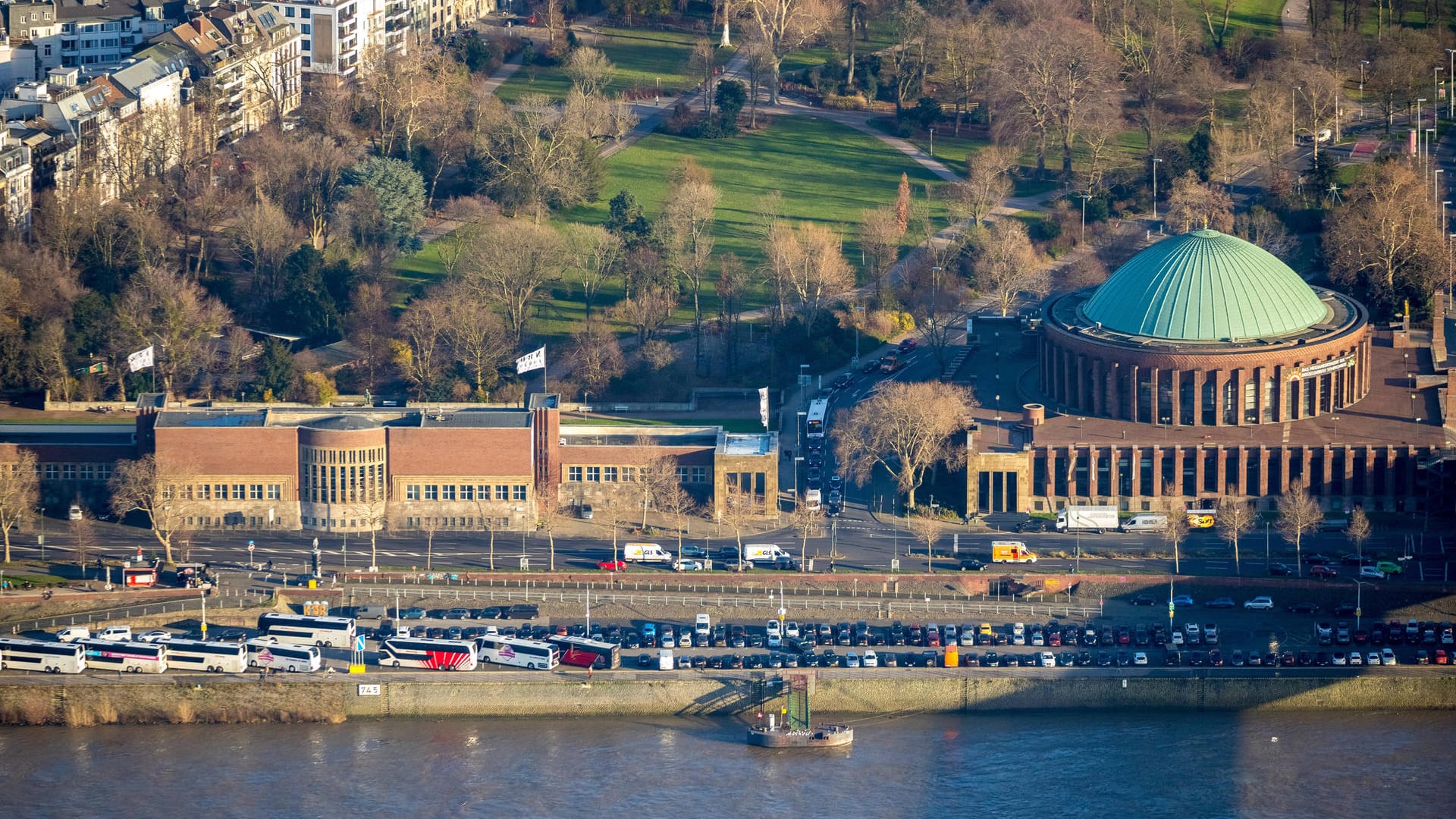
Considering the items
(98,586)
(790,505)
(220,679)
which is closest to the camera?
(220,679)

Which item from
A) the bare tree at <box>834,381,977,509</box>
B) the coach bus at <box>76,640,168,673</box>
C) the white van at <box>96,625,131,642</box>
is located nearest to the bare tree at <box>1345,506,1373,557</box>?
the bare tree at <box>834,381,977,509</box>

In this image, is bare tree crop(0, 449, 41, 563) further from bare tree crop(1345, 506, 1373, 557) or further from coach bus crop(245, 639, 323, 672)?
bare tree crop(1345, 506, 1373, 557)

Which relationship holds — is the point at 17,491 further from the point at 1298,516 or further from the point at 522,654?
the point at 1298,516

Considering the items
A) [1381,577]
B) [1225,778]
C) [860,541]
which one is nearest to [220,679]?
[860,541]

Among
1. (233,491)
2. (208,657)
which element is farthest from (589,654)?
(233,491)

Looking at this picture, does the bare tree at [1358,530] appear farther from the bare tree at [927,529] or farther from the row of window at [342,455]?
the row of window at [342,455]

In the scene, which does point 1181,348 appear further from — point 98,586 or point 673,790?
point 98,586
